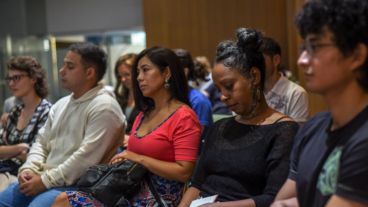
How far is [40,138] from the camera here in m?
3.01

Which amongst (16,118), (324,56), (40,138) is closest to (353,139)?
(324,56)

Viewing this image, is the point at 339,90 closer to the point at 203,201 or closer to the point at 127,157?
the point at 203,201

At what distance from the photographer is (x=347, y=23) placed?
1.16 metres

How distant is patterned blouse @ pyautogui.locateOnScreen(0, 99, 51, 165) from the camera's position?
3.21 metres

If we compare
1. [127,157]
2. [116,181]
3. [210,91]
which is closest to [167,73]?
[127,157]

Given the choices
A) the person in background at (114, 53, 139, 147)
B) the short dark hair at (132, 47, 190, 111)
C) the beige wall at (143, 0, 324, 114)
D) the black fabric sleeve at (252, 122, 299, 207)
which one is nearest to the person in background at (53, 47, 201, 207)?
the short dark hair at (132, 47, 190, 111)

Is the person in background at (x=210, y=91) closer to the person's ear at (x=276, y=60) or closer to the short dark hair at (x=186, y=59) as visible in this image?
the short dark hair at (x=186, y=59)

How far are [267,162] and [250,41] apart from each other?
20.0 inches

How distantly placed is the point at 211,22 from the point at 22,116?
309 cm

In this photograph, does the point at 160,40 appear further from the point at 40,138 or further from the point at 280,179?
the point at 280,179

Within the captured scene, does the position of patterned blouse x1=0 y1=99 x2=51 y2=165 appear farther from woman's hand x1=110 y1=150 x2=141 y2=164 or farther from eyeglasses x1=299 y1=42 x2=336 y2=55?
eyeglasses x1=299 y1=42 x2=336 y2=55

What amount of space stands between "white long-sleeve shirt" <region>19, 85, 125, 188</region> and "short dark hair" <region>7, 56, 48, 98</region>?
495 mm

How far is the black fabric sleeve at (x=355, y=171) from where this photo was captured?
1.12 meters

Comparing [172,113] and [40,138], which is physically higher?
[172,113]
